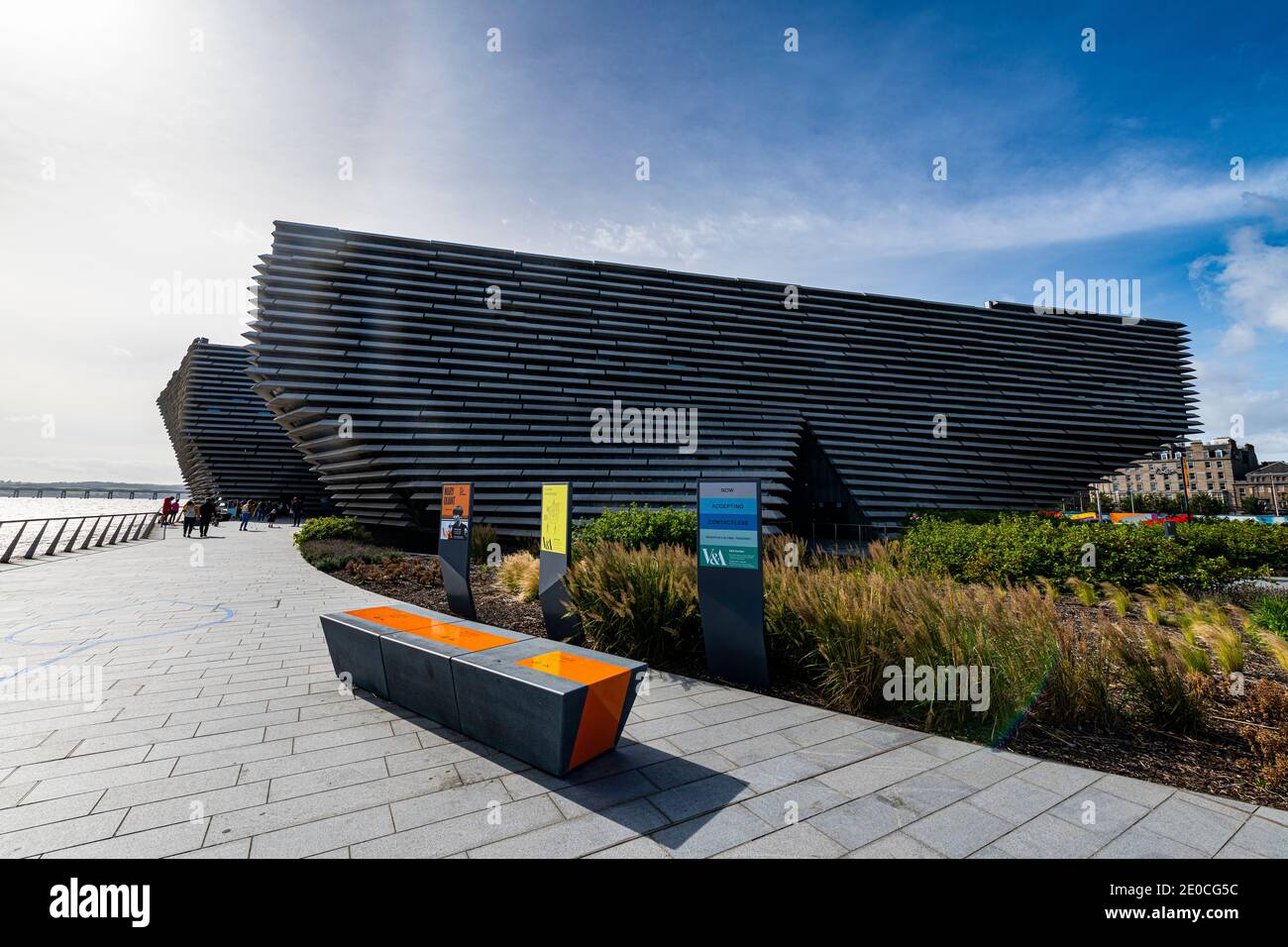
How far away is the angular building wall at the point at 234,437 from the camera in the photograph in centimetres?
4178

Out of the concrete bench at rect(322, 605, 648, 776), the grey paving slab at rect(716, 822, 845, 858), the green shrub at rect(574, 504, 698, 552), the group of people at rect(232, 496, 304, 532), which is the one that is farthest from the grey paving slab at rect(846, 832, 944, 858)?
the group of people at rect(232, 496, 304, 532)

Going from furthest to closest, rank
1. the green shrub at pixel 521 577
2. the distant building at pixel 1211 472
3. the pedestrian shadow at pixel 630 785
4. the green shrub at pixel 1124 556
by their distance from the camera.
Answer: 1. the distant building at pixel 1211 472
2. the green shrub at pixel 521 577
3. the green shrub at pixel 1124 556
4. the pedestrian shadow at pixel 630 785

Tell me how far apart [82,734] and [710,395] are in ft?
61.3

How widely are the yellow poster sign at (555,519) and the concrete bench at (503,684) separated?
79.1 inches

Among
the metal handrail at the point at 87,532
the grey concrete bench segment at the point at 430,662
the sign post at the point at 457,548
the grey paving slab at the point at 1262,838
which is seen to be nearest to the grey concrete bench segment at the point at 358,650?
the grey concrete bench segment at the point at 430,662

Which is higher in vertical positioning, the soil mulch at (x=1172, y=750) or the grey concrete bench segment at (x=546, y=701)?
the grey concrete bench segment at (x=546, y=701)

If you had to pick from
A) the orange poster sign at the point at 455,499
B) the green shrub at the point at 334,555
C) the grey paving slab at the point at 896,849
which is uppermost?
the orange poster sign at the point at 455,499

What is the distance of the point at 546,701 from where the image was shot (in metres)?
3.56

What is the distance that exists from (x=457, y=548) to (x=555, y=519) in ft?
7.17

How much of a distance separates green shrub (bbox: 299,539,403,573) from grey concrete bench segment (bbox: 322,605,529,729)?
911cm

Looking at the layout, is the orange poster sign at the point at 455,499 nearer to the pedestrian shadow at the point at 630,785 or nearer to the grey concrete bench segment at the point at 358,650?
the grey concrete bench segment at the point at 358,650

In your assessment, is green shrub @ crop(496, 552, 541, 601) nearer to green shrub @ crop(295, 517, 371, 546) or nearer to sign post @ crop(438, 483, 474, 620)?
sign post @ crop(438, 483, 474, 620)
